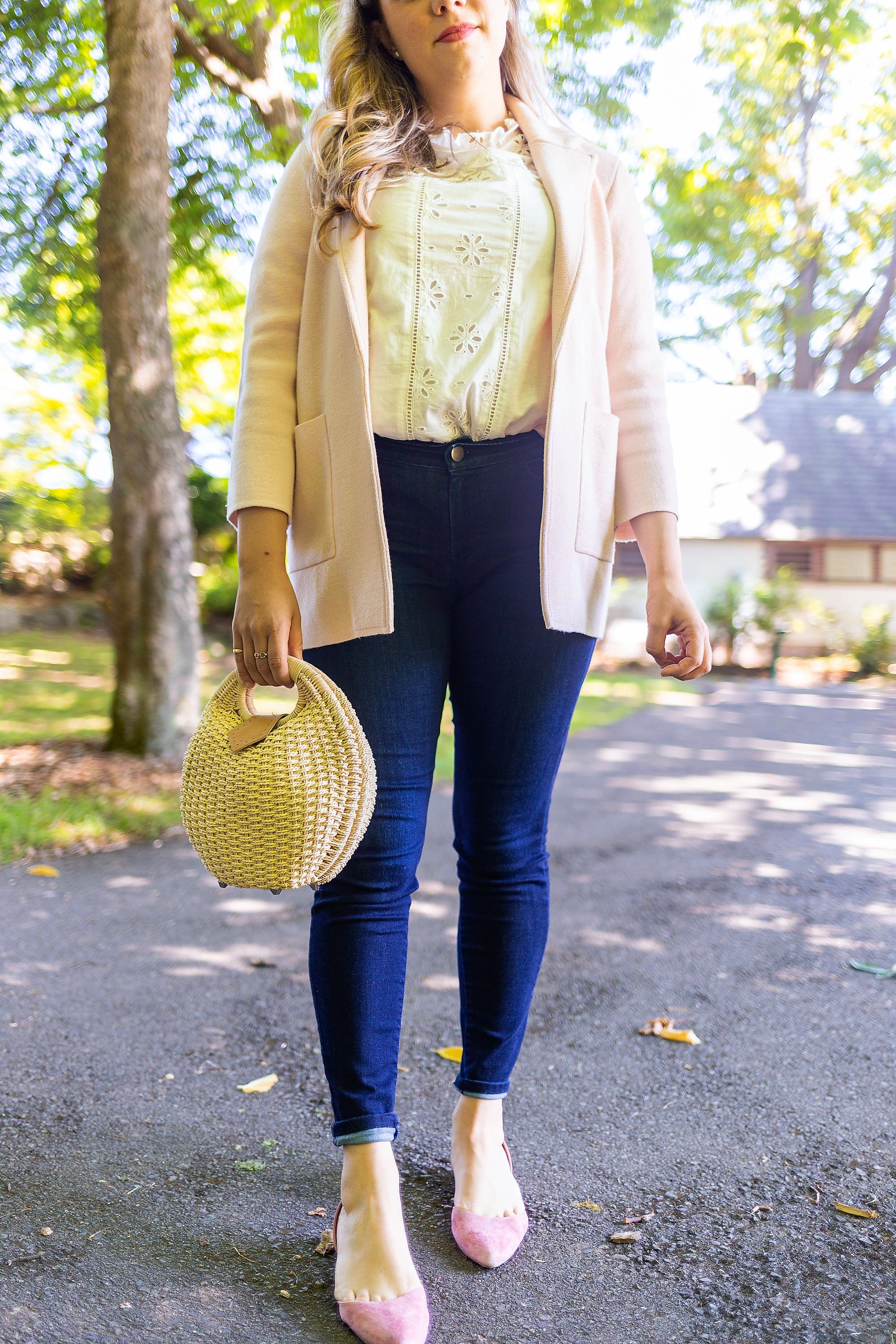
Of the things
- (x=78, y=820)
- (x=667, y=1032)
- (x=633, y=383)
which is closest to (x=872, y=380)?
(x=78, y=820)

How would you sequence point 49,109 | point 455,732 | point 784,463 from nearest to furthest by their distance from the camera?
point 455,732, point 49,109, point 784,463

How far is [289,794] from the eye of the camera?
5.15ft

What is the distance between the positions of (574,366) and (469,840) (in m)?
0.83

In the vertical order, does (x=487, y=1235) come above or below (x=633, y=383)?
below

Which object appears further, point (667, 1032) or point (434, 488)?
point (667, 1032)

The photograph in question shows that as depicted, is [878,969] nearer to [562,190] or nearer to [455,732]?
[455,732]

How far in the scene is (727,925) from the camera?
3.71 meters

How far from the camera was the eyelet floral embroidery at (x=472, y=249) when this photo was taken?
1714 mm

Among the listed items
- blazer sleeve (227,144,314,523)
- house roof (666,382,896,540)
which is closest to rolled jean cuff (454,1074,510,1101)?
blazer sleeve (227,144,314,523)

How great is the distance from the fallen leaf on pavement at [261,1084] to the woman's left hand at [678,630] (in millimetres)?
1342

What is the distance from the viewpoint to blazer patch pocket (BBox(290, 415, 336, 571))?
172cm

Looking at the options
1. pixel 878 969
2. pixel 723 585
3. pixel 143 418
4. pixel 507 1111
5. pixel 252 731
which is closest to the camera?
pixel 252 731

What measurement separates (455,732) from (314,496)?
0.48 metres

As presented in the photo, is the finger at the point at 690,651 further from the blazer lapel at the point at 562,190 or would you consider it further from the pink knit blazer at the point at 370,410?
the blazer lapel at the point at 562,190
